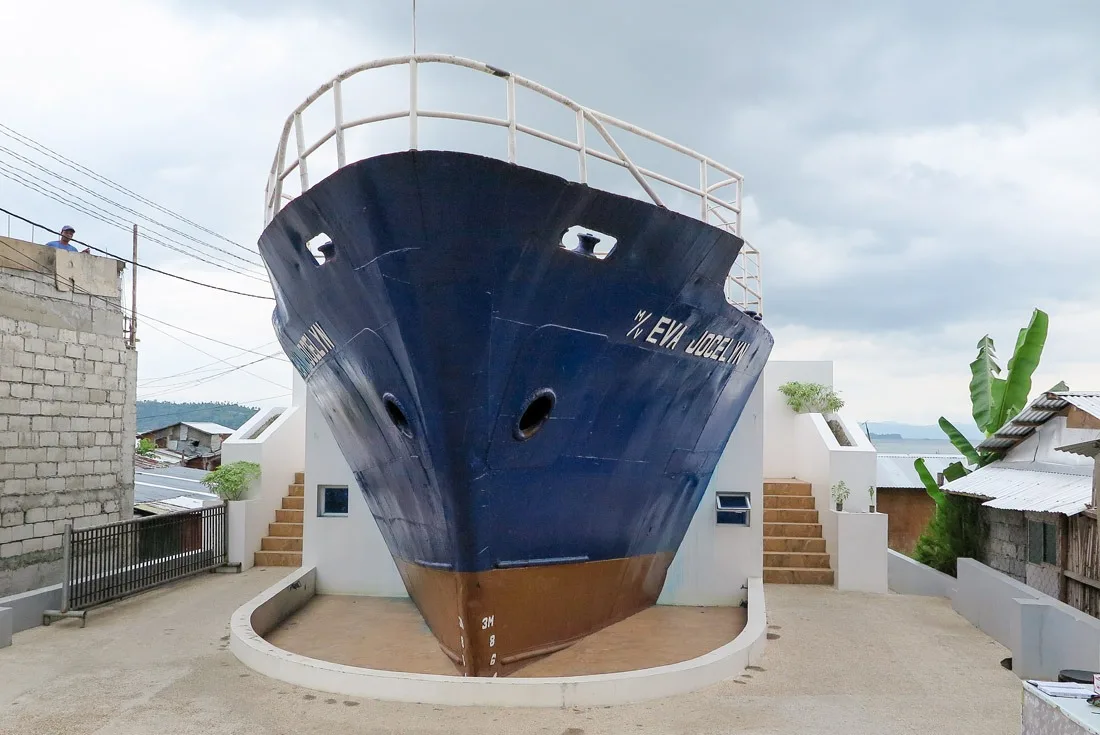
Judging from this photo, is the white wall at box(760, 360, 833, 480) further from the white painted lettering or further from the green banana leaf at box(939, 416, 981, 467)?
the white painted lettering

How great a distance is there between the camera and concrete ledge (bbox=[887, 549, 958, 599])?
1069 centimetres

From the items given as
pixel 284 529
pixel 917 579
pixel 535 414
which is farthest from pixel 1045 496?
pixel 284 529

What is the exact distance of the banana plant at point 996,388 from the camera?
12133mm

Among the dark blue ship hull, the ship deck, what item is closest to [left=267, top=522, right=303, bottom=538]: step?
the ship deck

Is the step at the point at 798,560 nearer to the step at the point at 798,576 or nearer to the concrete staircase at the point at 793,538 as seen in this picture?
the concrete staircase at the point at 793,538

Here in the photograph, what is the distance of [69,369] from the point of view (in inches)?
463

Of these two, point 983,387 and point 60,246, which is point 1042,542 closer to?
point 983,387

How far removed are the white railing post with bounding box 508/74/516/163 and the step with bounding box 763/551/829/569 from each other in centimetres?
792

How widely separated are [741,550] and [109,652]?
672 cm

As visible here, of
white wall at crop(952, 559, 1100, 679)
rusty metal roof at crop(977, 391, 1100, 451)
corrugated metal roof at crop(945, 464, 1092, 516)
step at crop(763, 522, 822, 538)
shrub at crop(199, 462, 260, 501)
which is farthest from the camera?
shrub at crop(199, 462, 260, 501)

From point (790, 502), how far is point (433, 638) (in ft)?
22.3

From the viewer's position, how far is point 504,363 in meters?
5.68

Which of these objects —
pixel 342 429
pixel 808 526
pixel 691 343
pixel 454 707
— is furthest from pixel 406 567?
pixel 808 526

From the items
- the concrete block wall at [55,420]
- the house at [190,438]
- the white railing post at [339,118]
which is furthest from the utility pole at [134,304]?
the house at [190,438]
